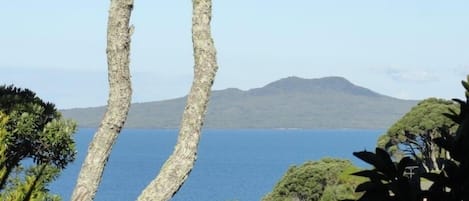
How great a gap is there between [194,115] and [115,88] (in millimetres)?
739

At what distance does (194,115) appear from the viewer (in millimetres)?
7898

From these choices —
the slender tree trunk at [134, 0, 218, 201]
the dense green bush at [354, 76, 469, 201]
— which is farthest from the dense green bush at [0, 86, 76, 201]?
the dense green bush at [354, 76, 469, 201]

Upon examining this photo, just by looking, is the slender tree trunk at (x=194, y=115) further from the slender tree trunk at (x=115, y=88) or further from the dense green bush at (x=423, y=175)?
the dense green bush at (x=423, y=175)

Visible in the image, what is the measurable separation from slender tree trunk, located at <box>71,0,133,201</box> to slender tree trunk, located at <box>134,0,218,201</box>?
52 cm

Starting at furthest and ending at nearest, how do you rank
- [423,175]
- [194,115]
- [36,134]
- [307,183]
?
[307,183]
[36,134]
[194,115]
[423,175]

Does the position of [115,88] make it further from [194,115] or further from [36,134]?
→ [36,134]

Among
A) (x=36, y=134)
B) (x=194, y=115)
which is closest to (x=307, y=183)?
(x=36, y=134)

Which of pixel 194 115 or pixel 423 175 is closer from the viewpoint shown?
pixel 423 175

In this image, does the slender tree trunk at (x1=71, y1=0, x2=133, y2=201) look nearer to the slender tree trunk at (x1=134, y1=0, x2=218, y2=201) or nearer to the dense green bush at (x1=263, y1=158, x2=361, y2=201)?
the slender tree trunk at (x1=134, y1=0, x2=218, y2=201)

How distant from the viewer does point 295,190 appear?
5041 centimetres

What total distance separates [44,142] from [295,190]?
37648 millimetres

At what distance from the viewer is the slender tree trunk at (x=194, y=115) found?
25.5ft

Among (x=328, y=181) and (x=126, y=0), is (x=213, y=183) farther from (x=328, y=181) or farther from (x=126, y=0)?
(x=126, y=0)

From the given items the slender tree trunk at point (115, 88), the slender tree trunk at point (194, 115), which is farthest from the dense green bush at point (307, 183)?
the slender tree trunk at point (115, 88)
